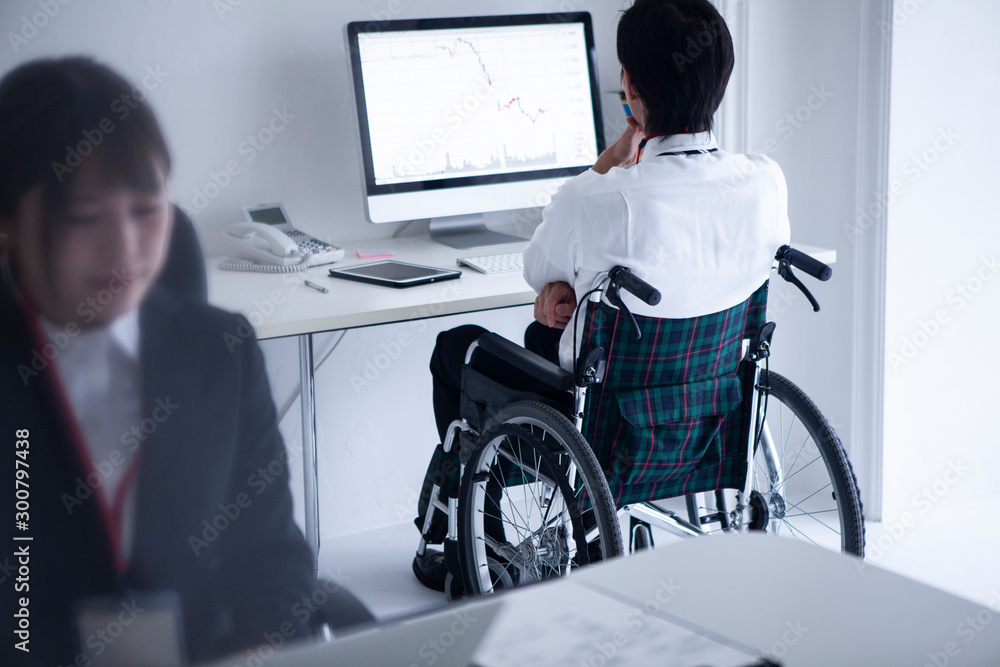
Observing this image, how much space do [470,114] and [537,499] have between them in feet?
3.08

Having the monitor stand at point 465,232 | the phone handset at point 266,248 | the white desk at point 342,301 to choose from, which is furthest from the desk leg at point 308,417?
the monitor stand at point 465,232

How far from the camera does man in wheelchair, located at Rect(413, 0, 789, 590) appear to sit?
4.32 feet

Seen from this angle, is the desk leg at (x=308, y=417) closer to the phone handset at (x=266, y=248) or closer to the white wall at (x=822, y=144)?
the phone handset at (x=266, y=248)

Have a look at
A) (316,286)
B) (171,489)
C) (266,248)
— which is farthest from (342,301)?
(171,489)

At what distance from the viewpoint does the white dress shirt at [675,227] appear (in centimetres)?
131

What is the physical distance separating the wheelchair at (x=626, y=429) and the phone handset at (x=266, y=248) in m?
Answer: 0.48

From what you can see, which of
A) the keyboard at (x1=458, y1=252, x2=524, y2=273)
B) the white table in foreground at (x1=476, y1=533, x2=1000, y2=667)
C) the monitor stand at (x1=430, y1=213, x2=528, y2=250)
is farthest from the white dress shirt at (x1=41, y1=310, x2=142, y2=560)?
the monitor stand at (x1=430, y1=213, x2=528, y2=250)

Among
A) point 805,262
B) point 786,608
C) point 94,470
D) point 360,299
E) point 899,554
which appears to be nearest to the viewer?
point 786,608

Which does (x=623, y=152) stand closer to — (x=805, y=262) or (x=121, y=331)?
(x=805, y=262)

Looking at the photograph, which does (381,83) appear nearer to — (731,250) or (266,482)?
(731,250)

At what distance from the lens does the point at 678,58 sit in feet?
4.66

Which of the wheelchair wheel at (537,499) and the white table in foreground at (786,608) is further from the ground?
the white table in foreground at (786,608)

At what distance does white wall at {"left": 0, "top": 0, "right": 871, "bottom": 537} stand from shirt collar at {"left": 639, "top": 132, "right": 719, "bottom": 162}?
88 cm

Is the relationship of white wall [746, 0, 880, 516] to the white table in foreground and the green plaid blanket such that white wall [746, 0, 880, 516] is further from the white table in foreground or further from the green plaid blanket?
the white table in foreground
